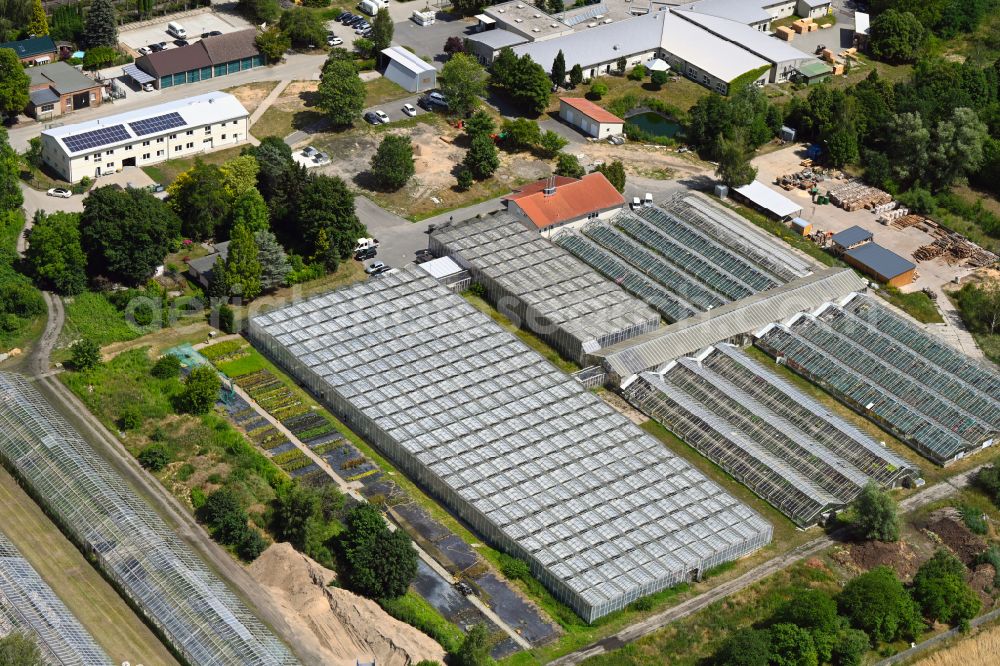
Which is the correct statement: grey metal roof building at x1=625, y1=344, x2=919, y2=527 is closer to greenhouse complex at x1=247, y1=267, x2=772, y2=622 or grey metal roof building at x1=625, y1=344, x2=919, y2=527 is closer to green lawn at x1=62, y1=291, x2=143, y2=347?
greenhouse complex at x1=247, y1=267, x2=772, y2=622

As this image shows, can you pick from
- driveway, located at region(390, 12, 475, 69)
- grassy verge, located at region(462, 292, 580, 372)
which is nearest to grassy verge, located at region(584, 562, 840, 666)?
grassy verge, located at region(462, 292, 580, 372)

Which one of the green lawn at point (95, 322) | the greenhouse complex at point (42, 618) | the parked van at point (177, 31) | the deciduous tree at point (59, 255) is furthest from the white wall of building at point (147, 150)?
the greenhouse complex at point (42, 618)

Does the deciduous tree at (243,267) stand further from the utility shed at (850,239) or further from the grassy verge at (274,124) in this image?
the utility shed at (850,239)

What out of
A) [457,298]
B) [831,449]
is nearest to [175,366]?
[457,298]

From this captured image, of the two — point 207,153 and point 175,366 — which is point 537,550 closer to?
point 175,366

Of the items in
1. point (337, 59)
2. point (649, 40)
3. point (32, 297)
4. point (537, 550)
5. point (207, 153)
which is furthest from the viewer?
point (649, 40)
